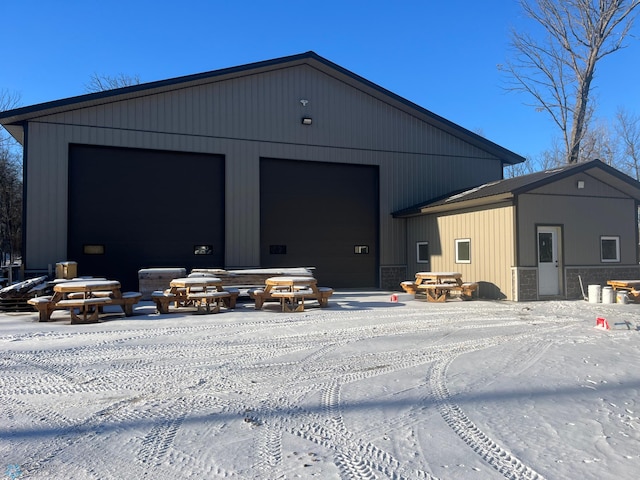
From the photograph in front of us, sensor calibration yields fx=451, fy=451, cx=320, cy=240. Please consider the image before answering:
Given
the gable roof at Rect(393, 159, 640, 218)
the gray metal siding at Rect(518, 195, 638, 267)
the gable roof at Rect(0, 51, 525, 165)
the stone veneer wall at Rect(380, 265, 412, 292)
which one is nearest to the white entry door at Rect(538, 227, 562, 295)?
the gray metal siding at Rect(518, 195, 638, 267)

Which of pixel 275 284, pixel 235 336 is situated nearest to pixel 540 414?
pixel 235 336

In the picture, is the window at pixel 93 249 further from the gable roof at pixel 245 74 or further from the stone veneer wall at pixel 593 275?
the stone veneer wall at pixel 593 275

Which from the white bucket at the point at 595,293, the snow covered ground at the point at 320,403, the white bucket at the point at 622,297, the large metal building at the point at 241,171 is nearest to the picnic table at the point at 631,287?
the white bucket at the point at 622,297

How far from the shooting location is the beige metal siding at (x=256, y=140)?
1302 centimetres

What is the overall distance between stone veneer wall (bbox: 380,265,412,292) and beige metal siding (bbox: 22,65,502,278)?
0.97 feet

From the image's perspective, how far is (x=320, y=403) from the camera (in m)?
4.00

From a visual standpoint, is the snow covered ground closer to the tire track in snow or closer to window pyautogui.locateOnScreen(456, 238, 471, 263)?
the tire track in snow

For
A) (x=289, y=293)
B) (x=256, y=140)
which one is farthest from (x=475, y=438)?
(x=256, y=140)

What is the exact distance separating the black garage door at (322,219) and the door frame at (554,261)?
5.86 meters

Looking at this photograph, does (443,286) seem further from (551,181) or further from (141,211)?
(141,211)

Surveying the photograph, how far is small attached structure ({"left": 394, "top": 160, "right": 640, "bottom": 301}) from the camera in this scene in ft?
39.8

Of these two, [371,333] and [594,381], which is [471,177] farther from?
[594,381]

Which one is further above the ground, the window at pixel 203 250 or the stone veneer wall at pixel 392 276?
the window at pixel 203 250

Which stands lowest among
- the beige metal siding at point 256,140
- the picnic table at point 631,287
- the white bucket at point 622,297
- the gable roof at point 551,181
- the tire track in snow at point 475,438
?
the tire track in snow at point 475,438
